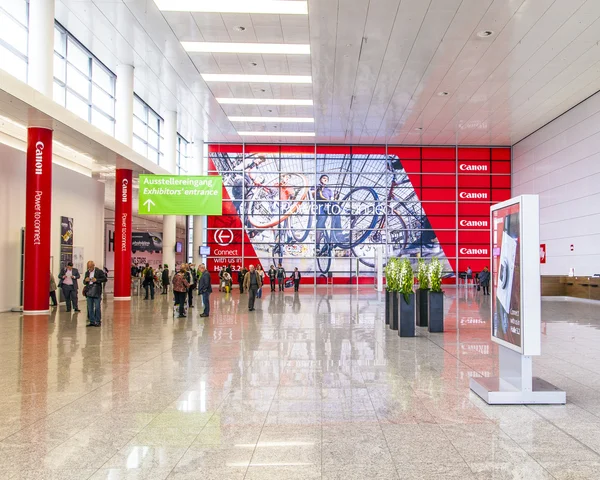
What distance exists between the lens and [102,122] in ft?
70.3

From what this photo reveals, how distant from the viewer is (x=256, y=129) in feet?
99.5

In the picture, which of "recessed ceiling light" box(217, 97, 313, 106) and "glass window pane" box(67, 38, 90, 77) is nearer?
"glass window pane" box(67, 38, 90, 77)

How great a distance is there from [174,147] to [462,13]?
1666 centimetres

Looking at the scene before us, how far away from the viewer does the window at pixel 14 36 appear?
14477 millimetres

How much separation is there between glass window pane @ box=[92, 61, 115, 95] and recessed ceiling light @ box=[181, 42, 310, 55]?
4119mm

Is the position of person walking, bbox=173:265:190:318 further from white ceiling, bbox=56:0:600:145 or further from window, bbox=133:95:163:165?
window, bbox=133:95:163:165

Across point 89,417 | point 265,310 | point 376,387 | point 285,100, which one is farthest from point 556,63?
point 89,417

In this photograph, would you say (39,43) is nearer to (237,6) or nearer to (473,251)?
(237,6)

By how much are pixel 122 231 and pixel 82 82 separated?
5791 millimetres

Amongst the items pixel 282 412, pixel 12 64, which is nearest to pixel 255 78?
pixel 12 64

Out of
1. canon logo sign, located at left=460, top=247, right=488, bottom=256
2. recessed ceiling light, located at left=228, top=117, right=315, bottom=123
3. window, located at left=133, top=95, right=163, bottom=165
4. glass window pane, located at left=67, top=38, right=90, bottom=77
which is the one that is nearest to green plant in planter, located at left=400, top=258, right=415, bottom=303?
glass window pane, located at left=67, top=38, right=90, bottom=77

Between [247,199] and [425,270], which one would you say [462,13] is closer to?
[425,270]

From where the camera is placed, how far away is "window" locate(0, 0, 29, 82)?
1448 cm

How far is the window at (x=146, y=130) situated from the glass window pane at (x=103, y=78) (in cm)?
275
